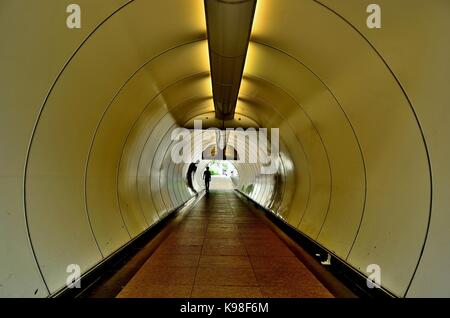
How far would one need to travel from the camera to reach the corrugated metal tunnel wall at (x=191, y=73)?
3.08 metres

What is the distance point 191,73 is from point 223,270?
14.9 ft

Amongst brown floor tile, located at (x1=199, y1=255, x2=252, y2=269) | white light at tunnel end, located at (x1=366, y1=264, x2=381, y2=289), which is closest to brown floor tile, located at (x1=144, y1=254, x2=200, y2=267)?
brown floor tile, located at (x1=199, y1=255, x2=252, y2=269)

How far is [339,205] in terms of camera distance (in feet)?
19.6

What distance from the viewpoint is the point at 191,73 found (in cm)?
732

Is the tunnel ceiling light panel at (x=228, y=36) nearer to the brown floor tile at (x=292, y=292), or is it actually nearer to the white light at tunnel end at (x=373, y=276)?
the brown floor tile at (x=292, y=292)

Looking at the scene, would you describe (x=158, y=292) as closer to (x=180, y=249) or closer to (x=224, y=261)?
(x=224, y=261)

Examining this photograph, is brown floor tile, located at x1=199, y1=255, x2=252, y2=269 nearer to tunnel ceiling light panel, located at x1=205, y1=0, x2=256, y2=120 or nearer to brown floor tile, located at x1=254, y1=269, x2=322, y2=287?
brown floor tile, located at x1=254, y1=269, x2=322, y2=287

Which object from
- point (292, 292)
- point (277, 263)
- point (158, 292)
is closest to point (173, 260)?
point (158, 292)
